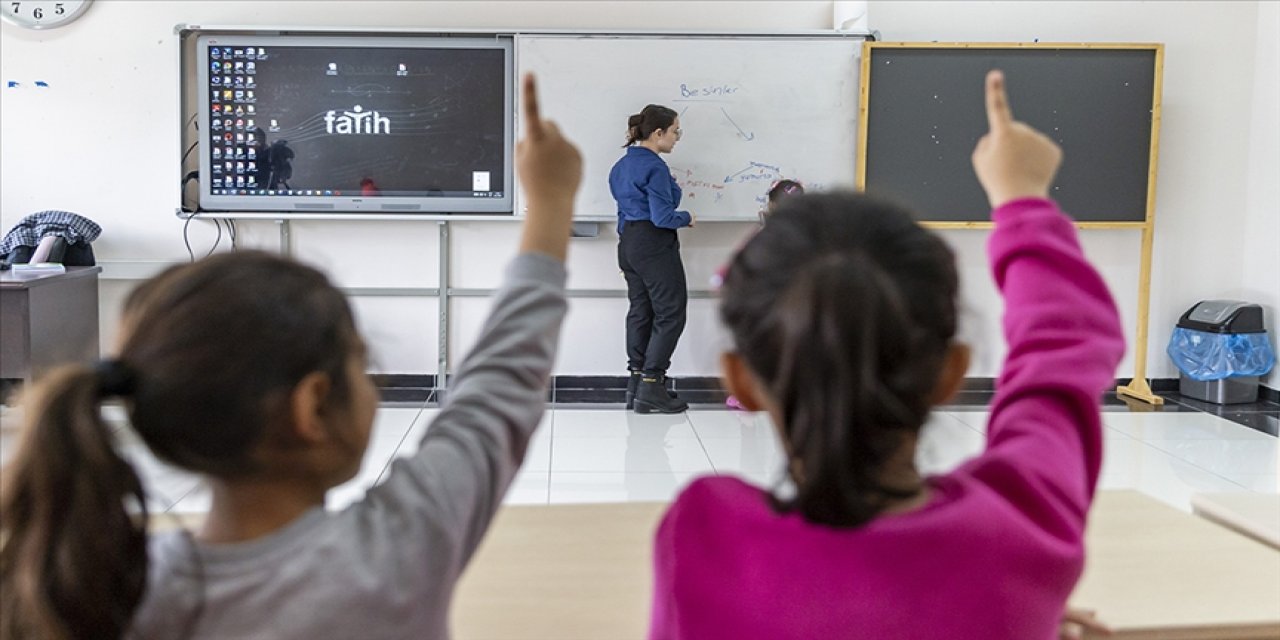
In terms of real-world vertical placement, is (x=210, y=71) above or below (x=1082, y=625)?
above

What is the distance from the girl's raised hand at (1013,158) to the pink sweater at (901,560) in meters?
0.20

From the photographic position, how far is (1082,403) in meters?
0.77

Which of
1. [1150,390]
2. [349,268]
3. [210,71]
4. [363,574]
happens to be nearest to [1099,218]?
[1150,390]

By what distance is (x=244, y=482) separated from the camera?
0.74 m

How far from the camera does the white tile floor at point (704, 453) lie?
339 centimetres

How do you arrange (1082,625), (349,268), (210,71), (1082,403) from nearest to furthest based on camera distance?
(1082,403) < (1082,625) < (210,71) < (349,268)

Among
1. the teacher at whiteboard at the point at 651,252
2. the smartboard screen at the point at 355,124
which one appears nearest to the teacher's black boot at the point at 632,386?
the teacher at whiteboard at the point at 651,252

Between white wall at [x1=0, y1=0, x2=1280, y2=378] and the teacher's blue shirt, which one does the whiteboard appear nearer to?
white wall at [x1=0, y1=0, x2=1280, y2=378]

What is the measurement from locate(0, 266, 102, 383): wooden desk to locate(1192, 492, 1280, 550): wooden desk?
3.75 m

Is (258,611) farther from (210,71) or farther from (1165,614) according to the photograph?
(210,71)

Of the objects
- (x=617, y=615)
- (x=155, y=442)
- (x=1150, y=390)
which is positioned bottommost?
(x=1150, y=390)

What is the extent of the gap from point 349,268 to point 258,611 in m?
4.50

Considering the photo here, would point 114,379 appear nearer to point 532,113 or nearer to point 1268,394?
point 532,113

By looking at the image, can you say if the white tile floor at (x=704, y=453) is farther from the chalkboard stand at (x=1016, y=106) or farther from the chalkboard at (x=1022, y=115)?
the chalkboard at (x=1022, y=115)
